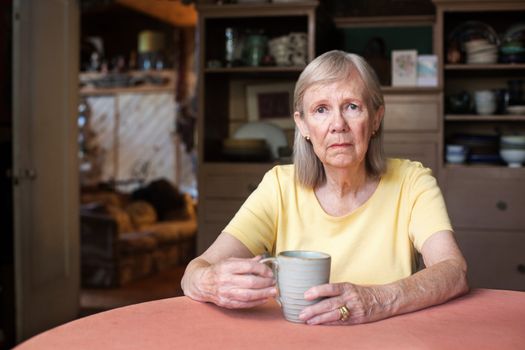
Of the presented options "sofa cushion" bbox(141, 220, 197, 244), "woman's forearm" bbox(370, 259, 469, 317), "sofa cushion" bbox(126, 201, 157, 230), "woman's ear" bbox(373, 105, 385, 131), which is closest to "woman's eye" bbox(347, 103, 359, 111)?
"woman's ear" bbox(373, 105, 385, 131)

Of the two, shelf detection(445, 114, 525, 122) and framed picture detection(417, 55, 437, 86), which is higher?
framed picture detection(417, 55, 437, 86)

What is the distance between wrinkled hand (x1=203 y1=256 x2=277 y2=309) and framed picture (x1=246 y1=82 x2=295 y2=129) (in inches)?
114

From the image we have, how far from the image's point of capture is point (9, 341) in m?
3.49

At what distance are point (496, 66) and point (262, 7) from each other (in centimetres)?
135

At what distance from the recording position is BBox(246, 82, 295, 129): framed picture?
4.09m

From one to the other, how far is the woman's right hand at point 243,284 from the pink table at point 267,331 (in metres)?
0.02

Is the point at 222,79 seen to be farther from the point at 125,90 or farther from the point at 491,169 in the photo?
the point at 125,90

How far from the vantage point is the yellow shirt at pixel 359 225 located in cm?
160

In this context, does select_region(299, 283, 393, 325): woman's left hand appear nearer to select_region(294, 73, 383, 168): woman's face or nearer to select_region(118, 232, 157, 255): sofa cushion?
select_region(294, 73, 383, 168): woman's face

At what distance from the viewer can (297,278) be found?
1.12 metres

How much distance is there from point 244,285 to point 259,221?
460 mm

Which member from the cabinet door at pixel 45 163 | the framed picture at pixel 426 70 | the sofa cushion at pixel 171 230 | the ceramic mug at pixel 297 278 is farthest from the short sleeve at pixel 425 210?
the sofa cushion at pixel 171 230

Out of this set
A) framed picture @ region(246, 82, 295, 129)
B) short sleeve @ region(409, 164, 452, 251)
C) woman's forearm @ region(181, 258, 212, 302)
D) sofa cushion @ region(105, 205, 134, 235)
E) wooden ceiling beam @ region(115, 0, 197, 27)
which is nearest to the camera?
woman's forearm @ region(181, 258, 212, 302)

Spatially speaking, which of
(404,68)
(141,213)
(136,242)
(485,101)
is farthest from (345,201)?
(141,213)
